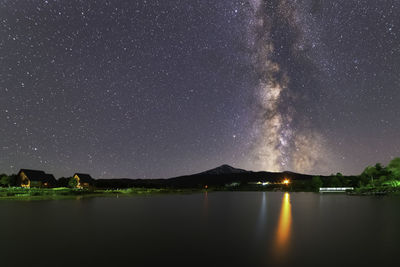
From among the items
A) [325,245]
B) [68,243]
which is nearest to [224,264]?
Answer: [325,245]

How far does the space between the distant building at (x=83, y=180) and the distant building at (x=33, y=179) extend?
864cm

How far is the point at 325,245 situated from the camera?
1412cm

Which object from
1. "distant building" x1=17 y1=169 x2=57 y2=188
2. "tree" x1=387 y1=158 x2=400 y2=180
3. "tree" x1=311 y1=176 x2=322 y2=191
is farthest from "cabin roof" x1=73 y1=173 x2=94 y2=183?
"tree" x1=387 y1=158 x2=400 y2=180

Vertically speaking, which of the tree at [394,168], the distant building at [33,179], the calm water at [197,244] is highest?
the tree at [394,168]

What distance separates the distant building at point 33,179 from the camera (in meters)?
94.9

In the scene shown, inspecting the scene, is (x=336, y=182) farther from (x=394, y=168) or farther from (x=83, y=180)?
(x=83, y=180)

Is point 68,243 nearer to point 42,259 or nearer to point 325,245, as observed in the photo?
point 42,259

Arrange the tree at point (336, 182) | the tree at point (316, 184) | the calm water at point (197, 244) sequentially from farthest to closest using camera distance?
the tree at point (316, 184) < the tree at point (336, 182) < the calm water at point (197, 244)

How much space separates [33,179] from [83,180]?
18.2 meters

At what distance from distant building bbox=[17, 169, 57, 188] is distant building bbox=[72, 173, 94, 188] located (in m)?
8.64

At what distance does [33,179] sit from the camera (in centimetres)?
9631

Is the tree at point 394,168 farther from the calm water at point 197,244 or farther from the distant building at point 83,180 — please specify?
the distant building at point 83,180

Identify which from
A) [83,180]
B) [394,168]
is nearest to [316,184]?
[394,168]

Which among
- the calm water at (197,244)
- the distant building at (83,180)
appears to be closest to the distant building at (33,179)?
the distant building at (83,180)
